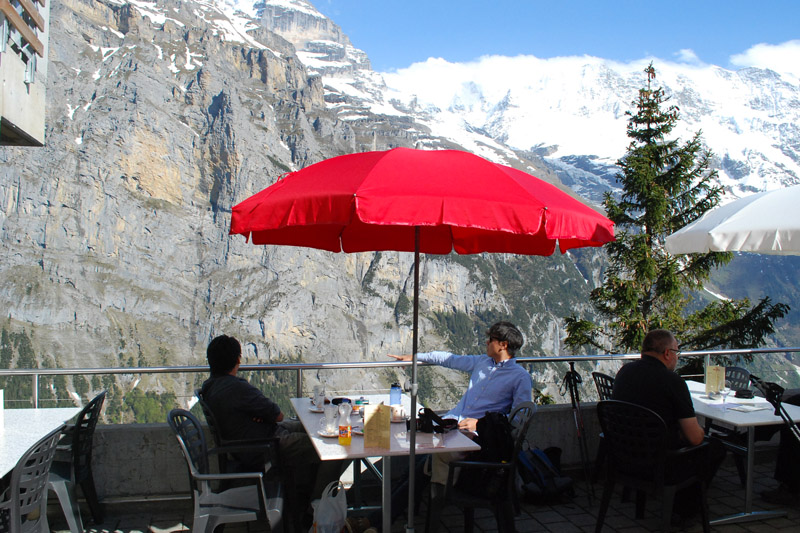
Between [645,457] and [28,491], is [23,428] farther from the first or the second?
[645,457]

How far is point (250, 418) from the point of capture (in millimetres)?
4727

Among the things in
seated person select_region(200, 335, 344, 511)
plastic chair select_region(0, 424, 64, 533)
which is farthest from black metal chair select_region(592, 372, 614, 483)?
plastic chair select_region(0, 424, 64, 533)

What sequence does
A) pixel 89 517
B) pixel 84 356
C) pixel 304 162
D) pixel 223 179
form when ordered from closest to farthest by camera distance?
pixel 89 517 → pixel 84 356 → pixel 223 179 → pixel 304 162

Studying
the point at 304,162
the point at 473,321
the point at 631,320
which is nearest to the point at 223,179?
the point at 304,162

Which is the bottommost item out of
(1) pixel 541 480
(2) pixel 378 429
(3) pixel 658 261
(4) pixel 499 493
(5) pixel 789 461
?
(1) pixel 541 480

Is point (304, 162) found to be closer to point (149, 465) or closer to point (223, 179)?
point (223, 179)

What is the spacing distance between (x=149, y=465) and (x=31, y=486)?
2.01 metres

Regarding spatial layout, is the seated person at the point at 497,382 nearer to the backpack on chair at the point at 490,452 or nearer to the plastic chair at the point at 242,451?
the backpack on chair at the point at 490,452

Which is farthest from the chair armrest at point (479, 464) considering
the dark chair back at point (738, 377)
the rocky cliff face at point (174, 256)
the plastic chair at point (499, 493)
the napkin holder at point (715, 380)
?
the rocky cliff face at point (174, 256)

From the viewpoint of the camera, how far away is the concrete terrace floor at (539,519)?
16.6 feet

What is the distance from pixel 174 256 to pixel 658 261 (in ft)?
463

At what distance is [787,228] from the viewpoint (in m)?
5.77

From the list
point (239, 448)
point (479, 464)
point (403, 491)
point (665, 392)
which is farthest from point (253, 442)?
point (665, 392)

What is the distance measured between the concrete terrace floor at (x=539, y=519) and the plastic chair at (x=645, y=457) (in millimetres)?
496
